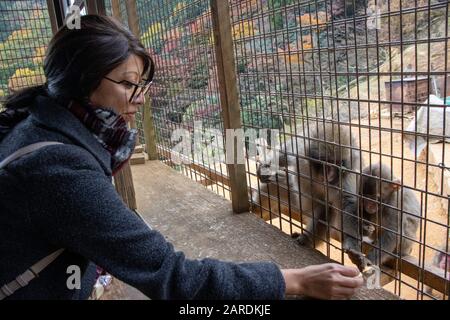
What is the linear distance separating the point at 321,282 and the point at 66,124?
2.62 ft

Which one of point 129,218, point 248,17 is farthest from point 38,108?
point 248,17

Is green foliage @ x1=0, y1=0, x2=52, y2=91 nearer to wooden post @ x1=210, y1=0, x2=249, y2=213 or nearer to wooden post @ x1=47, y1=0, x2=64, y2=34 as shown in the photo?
wooden post @ x1=47, y1=0, x2=64, y2=34

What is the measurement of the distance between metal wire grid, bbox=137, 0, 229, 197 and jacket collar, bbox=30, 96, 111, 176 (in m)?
1.83

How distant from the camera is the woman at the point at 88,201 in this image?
0.94m

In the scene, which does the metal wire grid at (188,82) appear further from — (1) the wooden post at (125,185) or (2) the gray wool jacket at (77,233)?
(2) the gray wool jacket at (77,233)

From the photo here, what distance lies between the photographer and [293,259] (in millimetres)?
1878

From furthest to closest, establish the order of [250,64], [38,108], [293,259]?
[250,64], [293,259], [38,108]

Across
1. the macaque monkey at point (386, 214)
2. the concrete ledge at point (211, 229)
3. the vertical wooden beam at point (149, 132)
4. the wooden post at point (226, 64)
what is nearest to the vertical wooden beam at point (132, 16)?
the vertical wooden beam at point (149, 132)

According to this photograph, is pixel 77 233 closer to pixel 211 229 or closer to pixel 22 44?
pixel 211 229

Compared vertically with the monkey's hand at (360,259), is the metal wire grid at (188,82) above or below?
above

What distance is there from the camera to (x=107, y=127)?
45.3 inches
